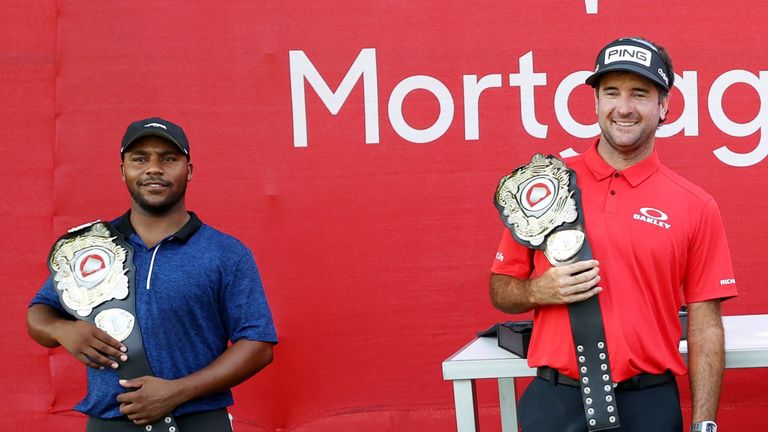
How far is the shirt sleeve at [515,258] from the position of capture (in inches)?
92.3

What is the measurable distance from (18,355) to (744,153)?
2.38 meters

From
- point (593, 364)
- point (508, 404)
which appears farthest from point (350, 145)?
point (593, 364)

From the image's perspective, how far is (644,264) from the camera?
2170mm

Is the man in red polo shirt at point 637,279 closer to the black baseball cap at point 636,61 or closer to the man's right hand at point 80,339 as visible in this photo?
the black baseball cap at point 636,61

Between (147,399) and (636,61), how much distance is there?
1.24 meters

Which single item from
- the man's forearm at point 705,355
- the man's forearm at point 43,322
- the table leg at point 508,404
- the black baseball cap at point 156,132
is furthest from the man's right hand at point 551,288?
the man's forearm at point 43,322

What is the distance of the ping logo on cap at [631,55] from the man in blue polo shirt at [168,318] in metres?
0.92

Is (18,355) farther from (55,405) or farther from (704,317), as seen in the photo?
(704,317)

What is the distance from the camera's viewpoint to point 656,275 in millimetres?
2170

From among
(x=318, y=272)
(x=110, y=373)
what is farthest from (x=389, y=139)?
(x=110, y=373)

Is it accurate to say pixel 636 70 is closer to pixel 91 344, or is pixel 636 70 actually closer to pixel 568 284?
pixel 568 284

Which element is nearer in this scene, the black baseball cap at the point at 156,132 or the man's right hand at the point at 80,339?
the man's right hand at the point at 80,339

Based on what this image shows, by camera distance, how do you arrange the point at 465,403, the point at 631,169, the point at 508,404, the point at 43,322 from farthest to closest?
the point at 508,404, the point at 465,403, the point at 43,322, the point at 631,169

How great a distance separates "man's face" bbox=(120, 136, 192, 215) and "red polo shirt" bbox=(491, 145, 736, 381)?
2.84 ft
